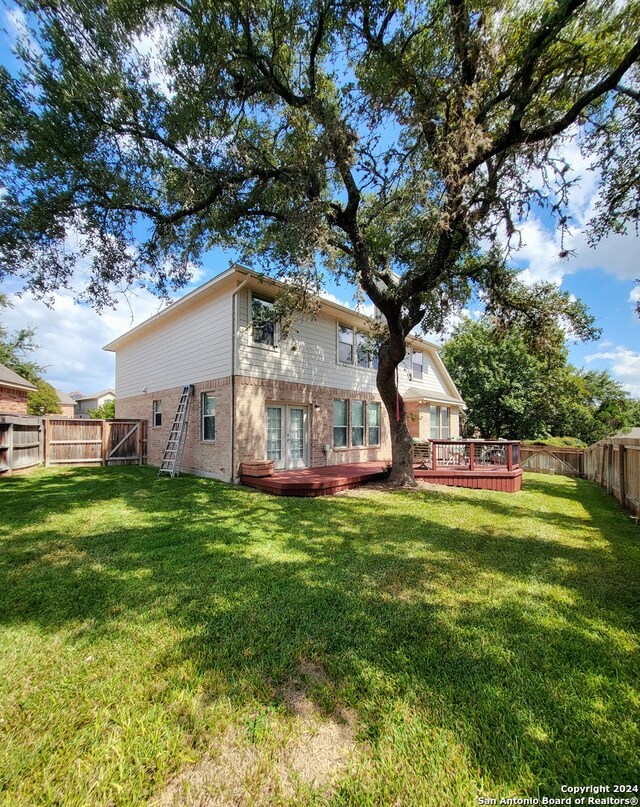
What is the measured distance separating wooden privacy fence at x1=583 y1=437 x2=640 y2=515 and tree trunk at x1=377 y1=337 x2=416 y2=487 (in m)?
4.70

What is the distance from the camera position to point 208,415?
10.6 meters

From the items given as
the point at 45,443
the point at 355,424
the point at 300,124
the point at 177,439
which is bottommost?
the point at 45,443

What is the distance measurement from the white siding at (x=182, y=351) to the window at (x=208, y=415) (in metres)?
0.60

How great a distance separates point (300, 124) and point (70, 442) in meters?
12.6

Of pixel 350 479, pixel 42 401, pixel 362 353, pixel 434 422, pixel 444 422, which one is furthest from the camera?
pixel 42 401

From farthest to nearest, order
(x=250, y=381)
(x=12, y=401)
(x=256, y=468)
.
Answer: (x=12, y=401) < (x=250, y=381) < (x=256, y=468)

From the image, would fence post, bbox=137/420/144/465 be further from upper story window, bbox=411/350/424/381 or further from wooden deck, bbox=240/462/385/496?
upper story window, bbox=411/350/424/381

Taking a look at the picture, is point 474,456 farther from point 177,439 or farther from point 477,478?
point 177,439

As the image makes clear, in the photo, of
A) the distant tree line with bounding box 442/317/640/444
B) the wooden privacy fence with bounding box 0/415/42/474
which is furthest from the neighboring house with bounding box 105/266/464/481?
the distant tree line with bounding box 442/317/640/444

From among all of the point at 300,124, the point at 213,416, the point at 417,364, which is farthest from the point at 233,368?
the point at 417,364

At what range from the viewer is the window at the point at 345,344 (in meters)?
13.1

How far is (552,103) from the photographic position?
6.83m

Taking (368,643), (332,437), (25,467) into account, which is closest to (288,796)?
(368,643)

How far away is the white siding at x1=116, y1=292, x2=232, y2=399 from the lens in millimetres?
9953
